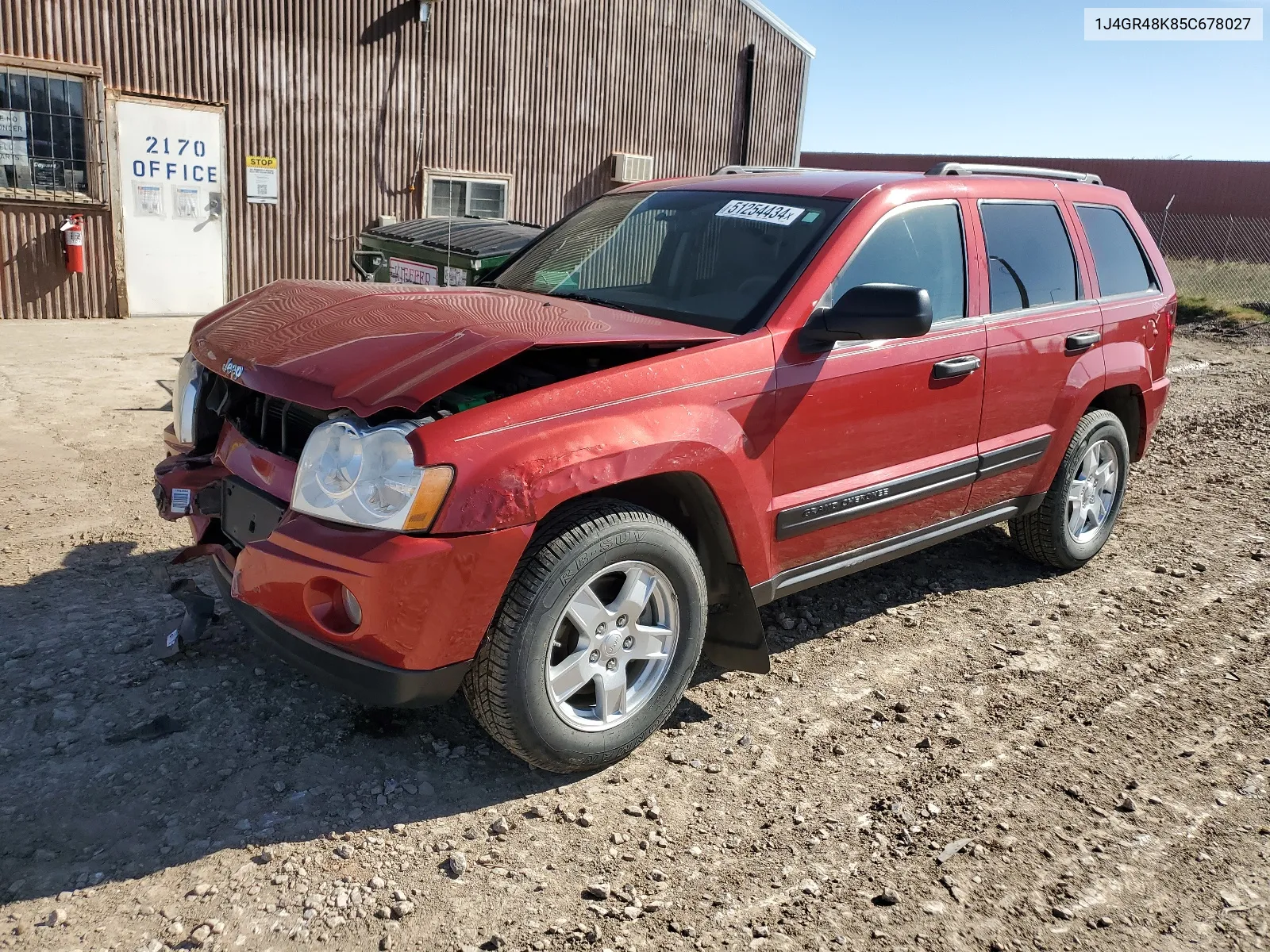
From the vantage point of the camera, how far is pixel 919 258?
392cm

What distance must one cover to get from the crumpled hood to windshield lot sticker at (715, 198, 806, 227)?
2.21ft

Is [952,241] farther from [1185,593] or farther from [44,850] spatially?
[44,850]

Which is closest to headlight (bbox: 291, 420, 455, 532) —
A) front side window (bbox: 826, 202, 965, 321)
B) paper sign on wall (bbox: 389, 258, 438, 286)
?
front side window (bbox: 826, 202, 965, 321)

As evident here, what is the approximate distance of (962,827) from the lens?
9.70ft

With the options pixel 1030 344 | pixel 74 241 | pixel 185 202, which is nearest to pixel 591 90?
pixel 185 202

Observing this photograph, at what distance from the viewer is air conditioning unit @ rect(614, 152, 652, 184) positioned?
52.7ft

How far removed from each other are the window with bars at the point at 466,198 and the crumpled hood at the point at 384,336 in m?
10.9

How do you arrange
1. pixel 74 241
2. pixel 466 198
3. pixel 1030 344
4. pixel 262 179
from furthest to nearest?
pixel 466 198 → pixel 262 179 → pixel 74 241 → pixel 1030 344

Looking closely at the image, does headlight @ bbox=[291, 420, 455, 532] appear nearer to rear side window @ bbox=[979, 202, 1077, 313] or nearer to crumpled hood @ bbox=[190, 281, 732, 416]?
crumpled hood @ bbox=[190, 281, 732, 416]

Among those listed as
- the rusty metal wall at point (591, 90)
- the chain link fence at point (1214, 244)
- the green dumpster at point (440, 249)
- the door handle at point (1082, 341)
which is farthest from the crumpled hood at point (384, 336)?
the chain link fence at point (1214, 244)

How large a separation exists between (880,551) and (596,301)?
1.48 metres

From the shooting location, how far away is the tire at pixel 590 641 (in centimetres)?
282

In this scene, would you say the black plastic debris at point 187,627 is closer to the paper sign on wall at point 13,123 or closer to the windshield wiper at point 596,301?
the windshield wiper at point 596,301

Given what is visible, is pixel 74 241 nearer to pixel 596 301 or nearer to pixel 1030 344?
pixel 596 301
